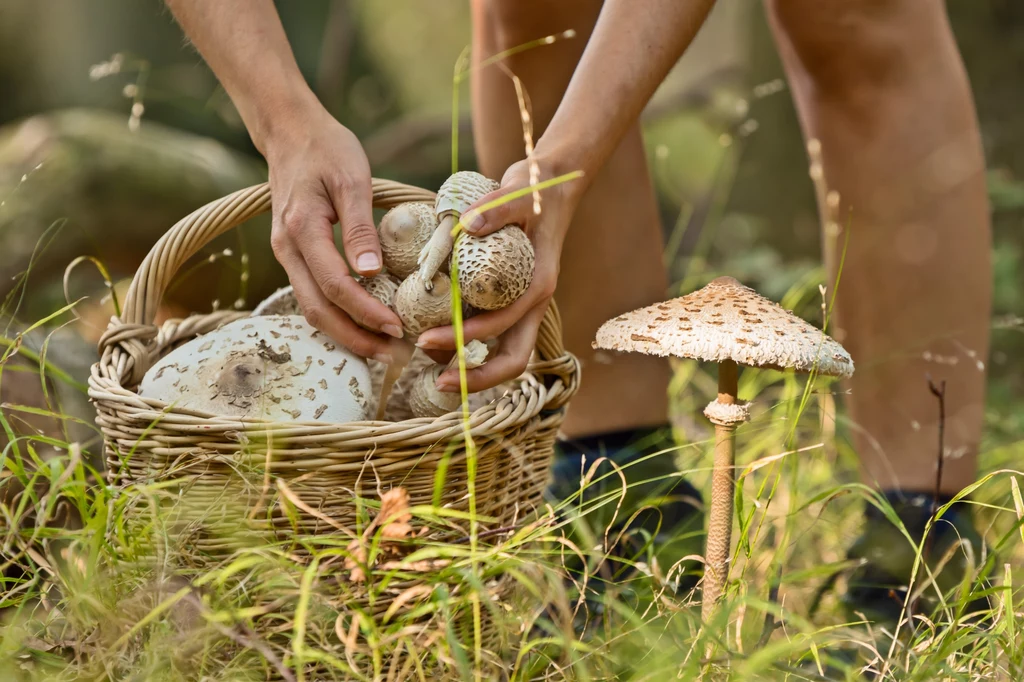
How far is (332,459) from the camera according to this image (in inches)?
47.8

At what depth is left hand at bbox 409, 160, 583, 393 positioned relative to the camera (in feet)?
4.15

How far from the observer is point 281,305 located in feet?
5.47

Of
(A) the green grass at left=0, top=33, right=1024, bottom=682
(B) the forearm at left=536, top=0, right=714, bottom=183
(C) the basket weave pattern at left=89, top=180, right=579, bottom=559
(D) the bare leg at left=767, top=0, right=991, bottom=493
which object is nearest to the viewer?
(A) the green grass at left=0, top=33, right=1024, bottom=682

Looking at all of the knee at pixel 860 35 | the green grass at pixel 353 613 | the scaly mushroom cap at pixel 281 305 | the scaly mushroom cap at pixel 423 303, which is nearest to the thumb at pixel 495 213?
the scaly mushroom cap at pixel 423 303

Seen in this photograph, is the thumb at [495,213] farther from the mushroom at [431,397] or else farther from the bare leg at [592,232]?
the bare leg at [592,232]

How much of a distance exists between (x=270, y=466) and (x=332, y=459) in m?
0.09

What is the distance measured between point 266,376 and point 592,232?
3.43 ft

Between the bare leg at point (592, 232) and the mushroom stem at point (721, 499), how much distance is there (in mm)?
797

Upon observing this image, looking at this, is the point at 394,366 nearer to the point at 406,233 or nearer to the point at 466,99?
the point at 406,233

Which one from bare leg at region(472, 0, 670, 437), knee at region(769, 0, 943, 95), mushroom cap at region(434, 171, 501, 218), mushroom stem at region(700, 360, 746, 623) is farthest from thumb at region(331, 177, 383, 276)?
knee at region(769, 0, 943, 95)

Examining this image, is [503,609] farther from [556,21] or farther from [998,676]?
[556,21]

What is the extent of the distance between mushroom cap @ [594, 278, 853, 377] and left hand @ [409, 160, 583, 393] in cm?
14

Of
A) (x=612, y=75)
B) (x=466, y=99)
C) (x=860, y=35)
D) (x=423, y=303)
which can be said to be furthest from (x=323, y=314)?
(x=466, y=99)

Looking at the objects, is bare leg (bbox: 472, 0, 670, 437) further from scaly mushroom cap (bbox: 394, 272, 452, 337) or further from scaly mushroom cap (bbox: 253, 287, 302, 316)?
scaly mushroom cap (bbox: 394, 272, 452, 337)
